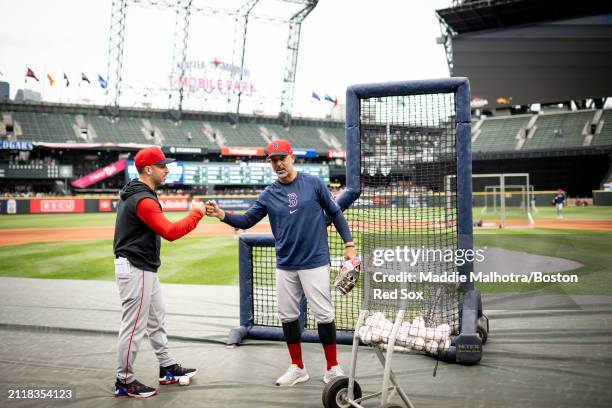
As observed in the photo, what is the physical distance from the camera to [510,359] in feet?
15.9

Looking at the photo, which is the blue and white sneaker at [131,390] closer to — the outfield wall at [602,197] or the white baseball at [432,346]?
the white baseball at [432,346]

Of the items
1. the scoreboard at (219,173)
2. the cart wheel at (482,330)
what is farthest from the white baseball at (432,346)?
the scoreboard at (219,173)

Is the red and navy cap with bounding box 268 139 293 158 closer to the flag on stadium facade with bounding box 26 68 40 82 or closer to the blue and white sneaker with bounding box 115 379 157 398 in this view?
the blue and white sneaker with bounding box 115 379 157 398

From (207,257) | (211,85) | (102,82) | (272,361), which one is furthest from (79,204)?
(272,361)

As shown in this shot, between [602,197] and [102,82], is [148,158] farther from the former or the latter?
[102,82]

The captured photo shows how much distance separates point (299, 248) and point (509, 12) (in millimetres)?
45168

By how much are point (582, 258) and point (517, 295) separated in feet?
15.0

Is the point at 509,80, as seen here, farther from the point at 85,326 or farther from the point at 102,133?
the point at 85,326

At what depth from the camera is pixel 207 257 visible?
1303 centimetres

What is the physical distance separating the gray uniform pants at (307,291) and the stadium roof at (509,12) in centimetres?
4340

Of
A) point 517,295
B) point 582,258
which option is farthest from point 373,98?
point 582,258

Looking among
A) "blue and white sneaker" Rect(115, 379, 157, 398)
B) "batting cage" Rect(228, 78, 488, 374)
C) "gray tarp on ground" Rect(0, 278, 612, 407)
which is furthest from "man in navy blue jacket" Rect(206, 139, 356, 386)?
"blue and white sneaker" Rect(115, 379, 157, 398)

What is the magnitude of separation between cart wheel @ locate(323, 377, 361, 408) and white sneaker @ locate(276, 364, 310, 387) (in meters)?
0.70

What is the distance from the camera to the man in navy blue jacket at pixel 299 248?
421cm
